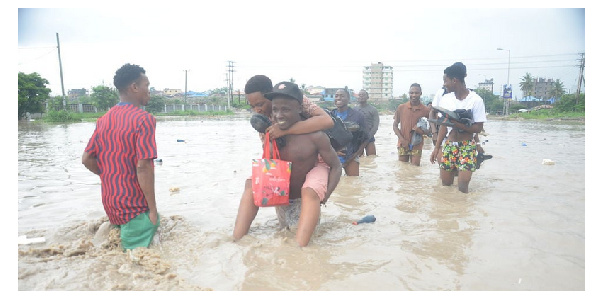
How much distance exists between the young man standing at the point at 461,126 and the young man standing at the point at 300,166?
2.41 m

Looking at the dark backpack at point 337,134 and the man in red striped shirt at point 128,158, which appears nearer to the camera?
the man in red striped shirt at point 128,158

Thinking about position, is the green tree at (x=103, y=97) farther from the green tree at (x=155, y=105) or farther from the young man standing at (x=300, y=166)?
the young man standing at (x=300, y=166)

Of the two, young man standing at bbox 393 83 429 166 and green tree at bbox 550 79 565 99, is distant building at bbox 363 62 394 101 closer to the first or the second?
green tree at bbox 550 79 565 99

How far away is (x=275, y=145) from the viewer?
3.58 m

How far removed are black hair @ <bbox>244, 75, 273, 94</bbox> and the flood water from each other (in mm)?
1314

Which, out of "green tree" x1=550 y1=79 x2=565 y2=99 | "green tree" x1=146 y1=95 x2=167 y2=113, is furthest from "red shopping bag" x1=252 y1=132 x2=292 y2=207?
"green tree" x1=550 y1=79 x2=565 y2=99

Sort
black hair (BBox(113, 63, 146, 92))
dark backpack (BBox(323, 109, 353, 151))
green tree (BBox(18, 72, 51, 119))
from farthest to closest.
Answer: green tree (BBox(18, 72, 51, 119)) → dark backpack (BBox(323, 109, 353, 151)) → black hair (BBox(113, 63, 146, 92))

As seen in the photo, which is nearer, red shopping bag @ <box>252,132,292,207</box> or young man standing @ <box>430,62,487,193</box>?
red shopping bag @ <box>252,132,292,207</box>

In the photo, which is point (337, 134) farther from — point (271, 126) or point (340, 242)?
point (340, 242)

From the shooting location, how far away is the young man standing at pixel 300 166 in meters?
3.44

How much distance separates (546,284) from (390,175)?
462 centimetres

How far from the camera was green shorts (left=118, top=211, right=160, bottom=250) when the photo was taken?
10.8 ft

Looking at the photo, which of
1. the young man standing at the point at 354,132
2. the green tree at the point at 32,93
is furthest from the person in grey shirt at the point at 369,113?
the green tree at the point at 32,93
